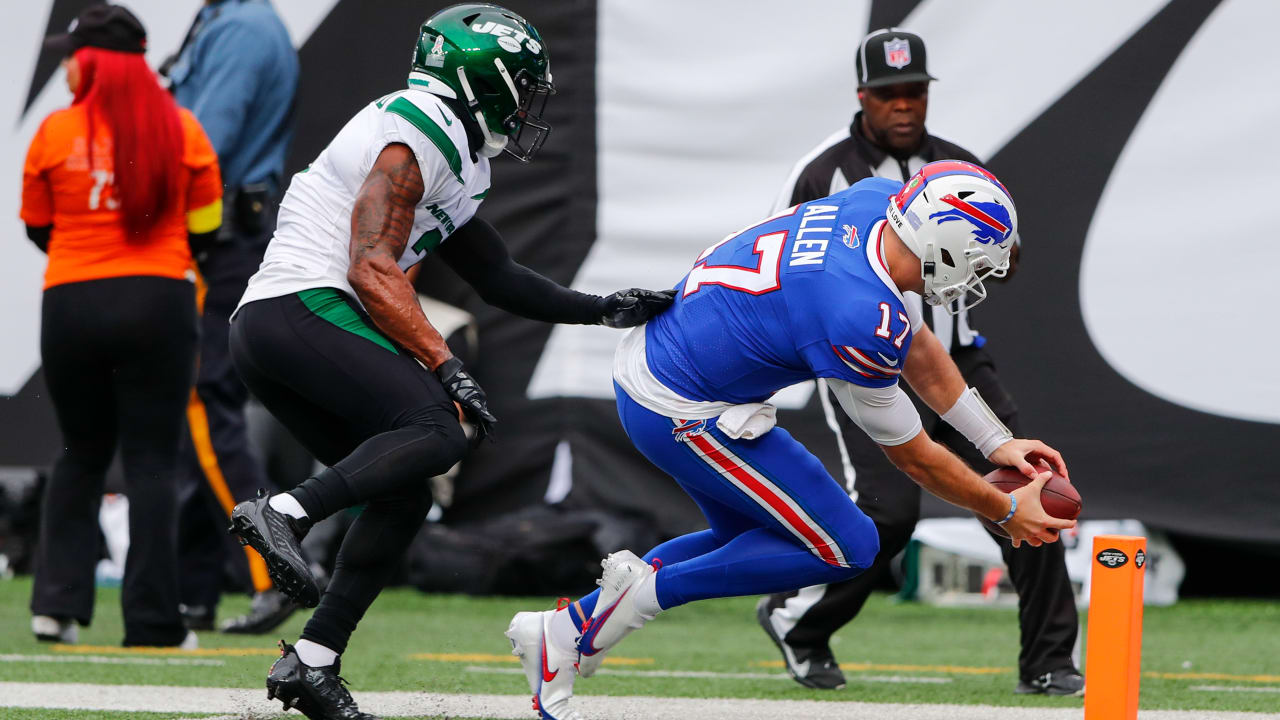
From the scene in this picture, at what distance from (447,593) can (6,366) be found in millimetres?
2844

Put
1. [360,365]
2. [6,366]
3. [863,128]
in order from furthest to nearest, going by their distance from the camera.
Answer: [6,366], [863,128], [360,365]

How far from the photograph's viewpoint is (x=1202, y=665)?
5.66m

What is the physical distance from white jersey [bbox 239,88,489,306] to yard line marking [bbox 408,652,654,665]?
218 centimetres

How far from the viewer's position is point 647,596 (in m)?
3.89

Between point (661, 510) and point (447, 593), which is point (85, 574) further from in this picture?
point (661, 510)

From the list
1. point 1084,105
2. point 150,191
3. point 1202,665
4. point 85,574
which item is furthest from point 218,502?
point 1084,105

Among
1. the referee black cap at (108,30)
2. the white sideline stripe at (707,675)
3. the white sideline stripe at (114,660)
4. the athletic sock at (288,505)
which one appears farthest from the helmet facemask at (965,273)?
the referee black cap at (108,30)

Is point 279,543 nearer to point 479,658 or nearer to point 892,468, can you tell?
point 892,468

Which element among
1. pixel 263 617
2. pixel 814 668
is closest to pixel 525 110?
pixel 814 668

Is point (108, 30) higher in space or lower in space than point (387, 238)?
higher

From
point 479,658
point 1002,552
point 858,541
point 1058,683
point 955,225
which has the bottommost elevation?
point 479,658

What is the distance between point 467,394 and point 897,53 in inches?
89.9

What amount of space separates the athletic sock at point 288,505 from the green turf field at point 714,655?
0.82 metres

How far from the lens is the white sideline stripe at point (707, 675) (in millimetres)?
5156
